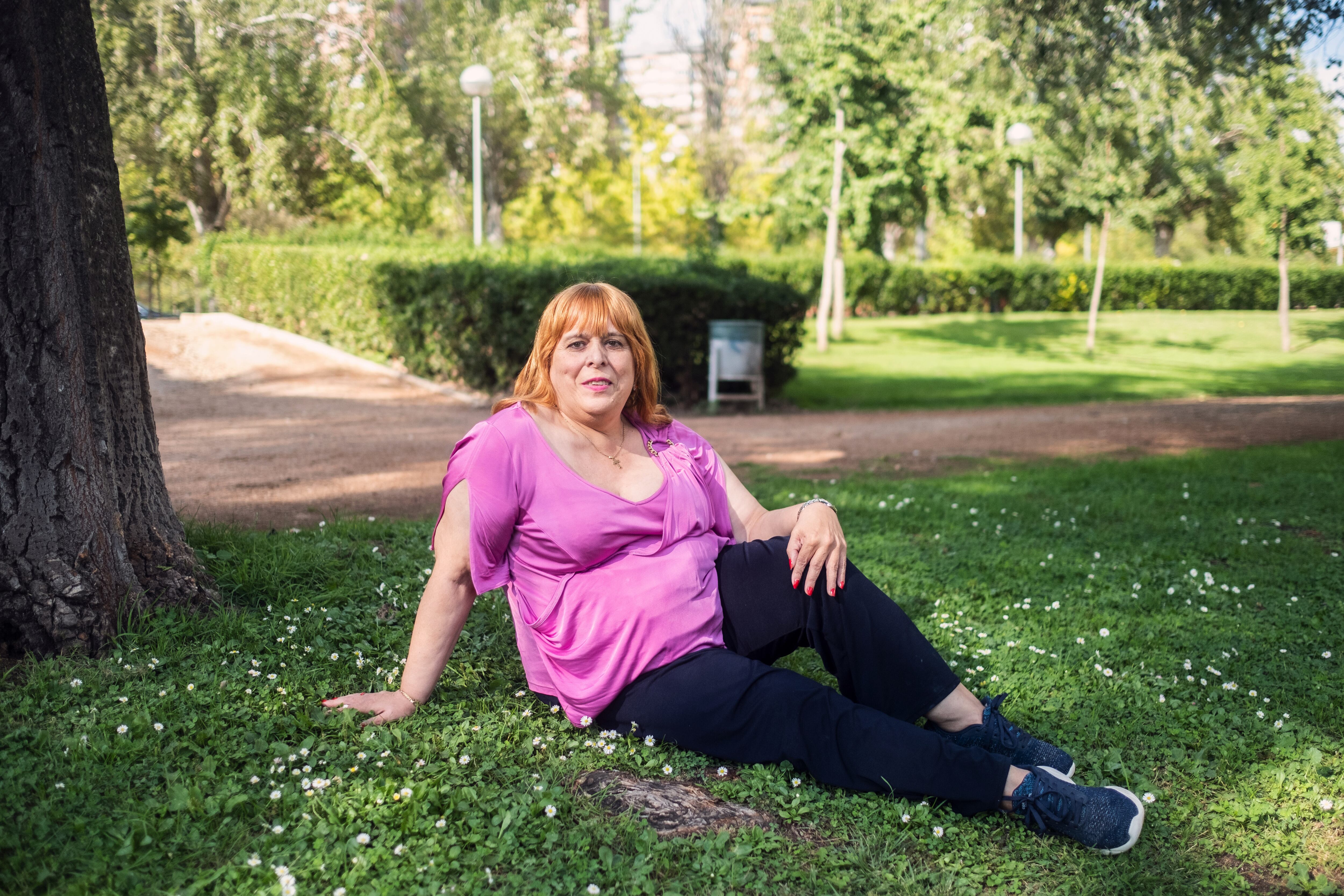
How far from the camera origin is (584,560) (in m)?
2.85

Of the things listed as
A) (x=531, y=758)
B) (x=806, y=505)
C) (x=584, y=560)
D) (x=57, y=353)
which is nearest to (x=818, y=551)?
(x=806, y=505)

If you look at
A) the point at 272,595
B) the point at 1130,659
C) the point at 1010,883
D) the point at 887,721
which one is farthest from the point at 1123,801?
the point at 272,595

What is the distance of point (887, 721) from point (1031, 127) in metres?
21.0

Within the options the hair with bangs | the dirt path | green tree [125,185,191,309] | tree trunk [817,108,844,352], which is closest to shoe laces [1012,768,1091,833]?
the hair with bangs

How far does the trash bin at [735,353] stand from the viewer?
39.5ft

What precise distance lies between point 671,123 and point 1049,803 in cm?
4203

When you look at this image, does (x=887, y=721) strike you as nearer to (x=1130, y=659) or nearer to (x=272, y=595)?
(x=1130, y=659)

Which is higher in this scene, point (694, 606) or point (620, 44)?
point (620, 44)

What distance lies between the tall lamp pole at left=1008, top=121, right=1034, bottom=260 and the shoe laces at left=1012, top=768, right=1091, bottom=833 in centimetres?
1852

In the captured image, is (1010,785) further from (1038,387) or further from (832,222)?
(832,222)

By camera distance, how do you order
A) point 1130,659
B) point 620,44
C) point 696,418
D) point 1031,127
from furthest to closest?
point 620,44 → point 1031,127 → point 696,418 → point 1130,659

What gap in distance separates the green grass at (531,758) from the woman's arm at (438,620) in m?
0.07

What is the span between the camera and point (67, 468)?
3.33 metres

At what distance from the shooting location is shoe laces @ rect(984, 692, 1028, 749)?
9.55 ft
